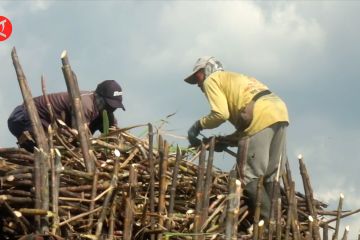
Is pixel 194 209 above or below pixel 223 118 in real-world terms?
below

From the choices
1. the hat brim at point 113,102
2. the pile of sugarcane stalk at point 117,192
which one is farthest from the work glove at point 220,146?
the hat brim at point 113,102

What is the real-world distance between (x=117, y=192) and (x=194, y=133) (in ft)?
4.57

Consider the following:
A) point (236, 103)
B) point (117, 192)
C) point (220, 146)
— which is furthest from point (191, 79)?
point (117, 192)

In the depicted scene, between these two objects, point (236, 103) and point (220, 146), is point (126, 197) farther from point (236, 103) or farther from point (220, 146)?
point (236, 103)

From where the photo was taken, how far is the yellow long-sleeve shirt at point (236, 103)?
6.39m

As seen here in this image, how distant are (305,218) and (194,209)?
48.2 inches

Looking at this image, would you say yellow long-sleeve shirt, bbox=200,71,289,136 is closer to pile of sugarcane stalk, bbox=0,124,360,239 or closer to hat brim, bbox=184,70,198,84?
hat brim, bbox=184,70,198,84

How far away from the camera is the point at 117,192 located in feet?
17.1

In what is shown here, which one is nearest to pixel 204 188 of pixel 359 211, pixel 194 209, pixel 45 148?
pixel 194 209

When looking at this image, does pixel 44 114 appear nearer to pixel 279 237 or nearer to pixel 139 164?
pixel 139 164

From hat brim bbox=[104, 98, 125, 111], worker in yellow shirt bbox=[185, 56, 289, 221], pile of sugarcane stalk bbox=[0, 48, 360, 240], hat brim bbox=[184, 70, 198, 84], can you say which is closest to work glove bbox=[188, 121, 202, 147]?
worker in yellow shirt bbox=[185, 56, 289, 221]

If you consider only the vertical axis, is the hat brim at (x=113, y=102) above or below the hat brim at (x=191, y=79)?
below

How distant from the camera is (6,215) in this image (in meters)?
5.14

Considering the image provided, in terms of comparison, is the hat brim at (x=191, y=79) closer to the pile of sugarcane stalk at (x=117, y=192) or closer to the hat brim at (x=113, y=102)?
the hat brim at (x=113, y=102)
